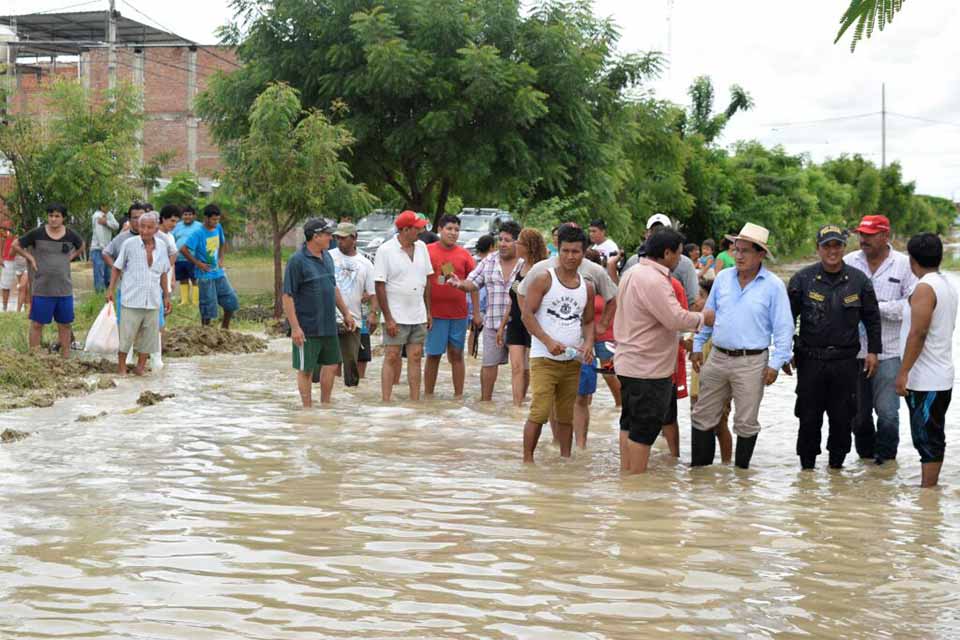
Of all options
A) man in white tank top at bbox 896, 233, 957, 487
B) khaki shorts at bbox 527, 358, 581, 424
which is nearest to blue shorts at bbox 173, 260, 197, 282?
khaki shorts at bbox 527, 358, 581, 424

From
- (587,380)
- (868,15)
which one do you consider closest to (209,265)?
(587,380)

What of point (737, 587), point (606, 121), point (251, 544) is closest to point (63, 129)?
point (606, 121)

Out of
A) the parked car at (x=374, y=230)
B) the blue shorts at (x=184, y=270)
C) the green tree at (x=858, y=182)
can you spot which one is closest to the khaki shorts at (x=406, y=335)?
the blue shorts at (x=184, y=270)

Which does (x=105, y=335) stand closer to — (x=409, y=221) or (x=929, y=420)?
(x=409, y=221)

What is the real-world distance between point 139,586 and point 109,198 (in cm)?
1426

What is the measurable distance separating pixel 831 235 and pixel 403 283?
4543 millimetres

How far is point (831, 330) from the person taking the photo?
8586mm

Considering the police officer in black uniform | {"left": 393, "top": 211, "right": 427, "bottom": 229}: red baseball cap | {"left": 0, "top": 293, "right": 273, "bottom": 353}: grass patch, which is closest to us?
the police officer in black uniform

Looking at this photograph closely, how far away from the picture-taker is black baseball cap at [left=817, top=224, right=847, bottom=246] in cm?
855

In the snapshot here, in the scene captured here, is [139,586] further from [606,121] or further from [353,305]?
[606,121]

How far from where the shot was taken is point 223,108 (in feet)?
89.1

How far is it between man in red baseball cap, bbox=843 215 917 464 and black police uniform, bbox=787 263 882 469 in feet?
1.14

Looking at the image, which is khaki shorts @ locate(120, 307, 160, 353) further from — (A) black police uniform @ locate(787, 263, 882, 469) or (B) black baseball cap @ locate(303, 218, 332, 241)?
(A) black police uniform @ locate(787, 263, 882, 469)

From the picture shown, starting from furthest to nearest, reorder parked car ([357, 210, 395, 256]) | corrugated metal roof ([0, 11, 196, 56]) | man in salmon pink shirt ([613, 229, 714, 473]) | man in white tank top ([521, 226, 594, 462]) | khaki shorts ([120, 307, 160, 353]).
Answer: corrugated metal roof ([0, 11, 196, 56]), parked car ([357, 210, 395, 256]), khaki shorts ([120, 307, 160, 353]), man in white tank top ([521, 226, 594, 462]), man in salmon pink shirt ([613, 229, 714, 473])
